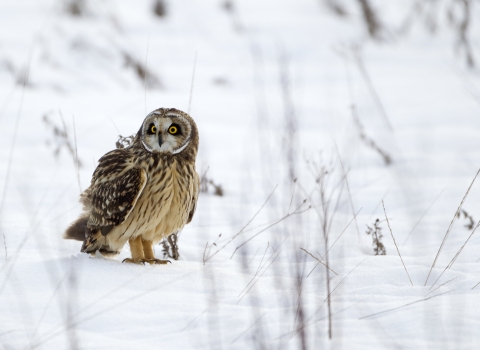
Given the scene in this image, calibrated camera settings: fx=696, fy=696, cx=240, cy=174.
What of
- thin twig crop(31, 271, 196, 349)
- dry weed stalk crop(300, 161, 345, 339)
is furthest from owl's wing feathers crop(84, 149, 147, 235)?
dry weed stalk crop(300, 161, 345, 339)

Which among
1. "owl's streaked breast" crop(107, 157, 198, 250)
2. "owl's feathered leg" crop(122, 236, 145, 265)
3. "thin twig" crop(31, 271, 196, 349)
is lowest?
"thin twig" crop(31, 271, 196, 349)

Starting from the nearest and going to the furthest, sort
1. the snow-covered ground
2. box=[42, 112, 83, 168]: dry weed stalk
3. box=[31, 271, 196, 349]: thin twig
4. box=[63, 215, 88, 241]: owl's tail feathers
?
box=[31, 271, 196, 349]: thin twig < the snow-covered ground < box=[63, 215, 88, 241]: owl's tail feathers < box=[42, 112, 83, 168]: dry weed stalk

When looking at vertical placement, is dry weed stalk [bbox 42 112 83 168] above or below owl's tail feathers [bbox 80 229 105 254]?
above

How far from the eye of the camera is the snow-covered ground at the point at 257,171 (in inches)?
102

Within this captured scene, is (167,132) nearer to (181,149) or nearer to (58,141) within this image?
(181,149)

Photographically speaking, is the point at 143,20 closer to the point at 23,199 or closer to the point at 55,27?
the point at 55,27

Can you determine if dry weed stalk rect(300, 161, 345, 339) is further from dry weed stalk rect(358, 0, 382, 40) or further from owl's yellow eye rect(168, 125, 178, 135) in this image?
dry weed stalk rect(358, 0, 382, 40)

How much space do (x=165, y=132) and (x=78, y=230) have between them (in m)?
0.81

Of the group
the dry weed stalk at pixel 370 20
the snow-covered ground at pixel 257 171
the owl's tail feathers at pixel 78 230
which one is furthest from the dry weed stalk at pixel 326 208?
the dry weed stalk at pixel 370 20

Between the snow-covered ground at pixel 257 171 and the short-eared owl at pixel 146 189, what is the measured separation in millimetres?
233

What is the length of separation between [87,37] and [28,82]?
2.10m

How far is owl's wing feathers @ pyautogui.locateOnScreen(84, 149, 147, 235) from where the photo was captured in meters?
3.48

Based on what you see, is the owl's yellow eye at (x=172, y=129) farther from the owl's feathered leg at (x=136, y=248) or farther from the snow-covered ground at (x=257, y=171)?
the owl's feathered leg at (x=136, y=248)

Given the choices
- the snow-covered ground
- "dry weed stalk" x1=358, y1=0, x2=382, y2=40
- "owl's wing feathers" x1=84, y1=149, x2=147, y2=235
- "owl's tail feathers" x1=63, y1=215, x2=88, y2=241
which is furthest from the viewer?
"dry weed stalk" x1=358, y1=0, x2=382, y2=40
